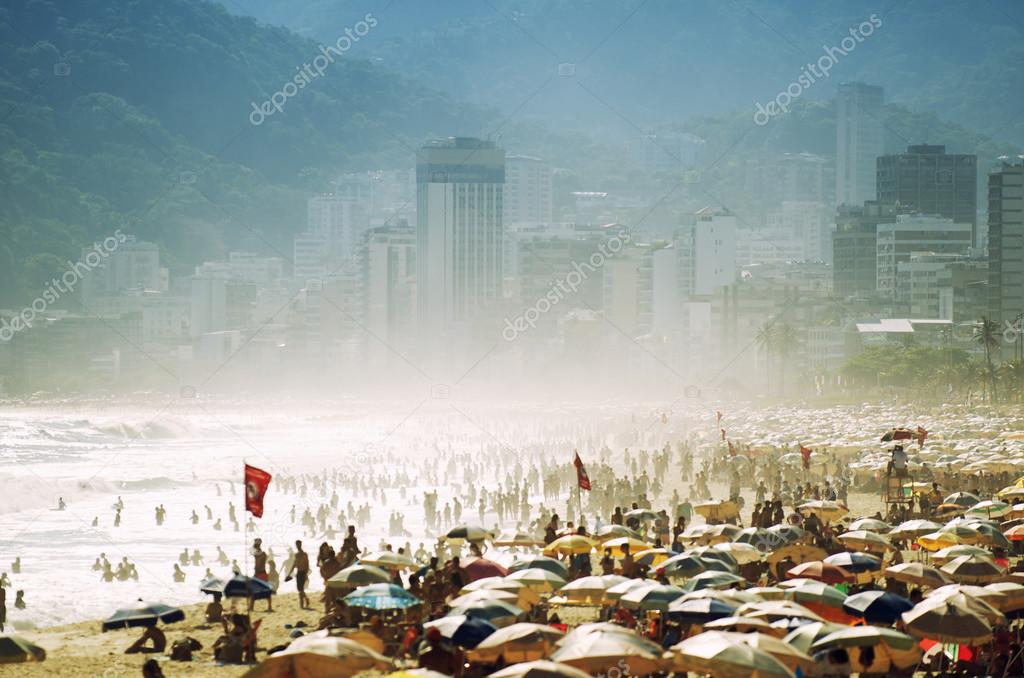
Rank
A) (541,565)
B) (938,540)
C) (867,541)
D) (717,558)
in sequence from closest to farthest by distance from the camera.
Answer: (541,565)
(717,558)
(938,540)
(867,541)

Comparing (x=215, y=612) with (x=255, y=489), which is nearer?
(x=215, y=612)

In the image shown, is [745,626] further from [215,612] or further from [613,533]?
[215,612]

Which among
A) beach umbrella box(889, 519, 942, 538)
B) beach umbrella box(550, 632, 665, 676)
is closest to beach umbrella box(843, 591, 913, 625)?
beach umbrella box(550, 632, 665, 676)

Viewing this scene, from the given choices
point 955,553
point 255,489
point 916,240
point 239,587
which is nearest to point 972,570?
point 955,553

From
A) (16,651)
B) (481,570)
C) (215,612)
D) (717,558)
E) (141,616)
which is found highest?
(717,558)

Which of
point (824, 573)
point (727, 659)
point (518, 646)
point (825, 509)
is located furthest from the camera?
point (825, 509)

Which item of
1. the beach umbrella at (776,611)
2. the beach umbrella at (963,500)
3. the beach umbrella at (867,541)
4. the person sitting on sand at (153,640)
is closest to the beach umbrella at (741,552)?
the beach umbrella at (867,541)

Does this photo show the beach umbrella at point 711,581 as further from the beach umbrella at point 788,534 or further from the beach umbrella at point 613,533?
the beach umbrella at point 613,533

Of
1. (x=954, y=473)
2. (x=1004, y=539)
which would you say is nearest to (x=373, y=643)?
(x=1004, y=539)
